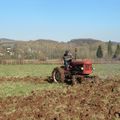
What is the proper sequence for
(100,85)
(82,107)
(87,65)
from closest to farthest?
(82,107) < (100,85) < (87,65)

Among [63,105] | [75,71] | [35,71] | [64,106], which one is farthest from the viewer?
[35,71]

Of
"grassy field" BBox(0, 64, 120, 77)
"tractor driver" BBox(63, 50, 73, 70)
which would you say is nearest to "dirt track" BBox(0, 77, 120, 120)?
"tractor driver" BBox(63, 50, 73, 70)

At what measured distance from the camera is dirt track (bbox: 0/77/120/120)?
10391mm

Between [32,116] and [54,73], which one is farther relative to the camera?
[54,73]

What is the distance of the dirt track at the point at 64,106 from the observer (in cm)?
1039

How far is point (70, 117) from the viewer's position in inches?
402

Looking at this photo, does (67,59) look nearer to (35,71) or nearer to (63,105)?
(63,105)

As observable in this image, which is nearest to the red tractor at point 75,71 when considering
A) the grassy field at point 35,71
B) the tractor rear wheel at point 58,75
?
the tractor rear wheel at point 58,75

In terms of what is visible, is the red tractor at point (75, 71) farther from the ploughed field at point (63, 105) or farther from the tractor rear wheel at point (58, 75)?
the ploughed field at point (63, 105)

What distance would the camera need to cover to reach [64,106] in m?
11.7

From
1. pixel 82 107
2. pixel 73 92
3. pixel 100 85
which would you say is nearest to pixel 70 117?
pixel 82 107

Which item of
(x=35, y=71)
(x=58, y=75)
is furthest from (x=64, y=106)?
(x=35, y=71)

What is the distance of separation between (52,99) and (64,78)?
7092 mm

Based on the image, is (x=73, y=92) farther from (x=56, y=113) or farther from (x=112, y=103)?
(x=56, y=113)
